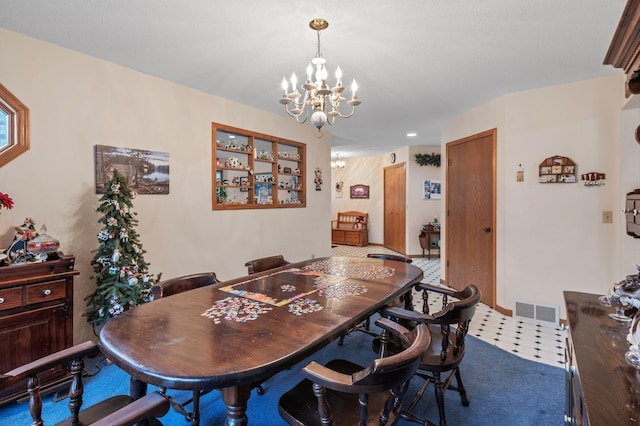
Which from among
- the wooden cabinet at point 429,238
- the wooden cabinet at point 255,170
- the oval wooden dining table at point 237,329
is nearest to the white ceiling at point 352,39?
the wooden cabinet at point 255,170

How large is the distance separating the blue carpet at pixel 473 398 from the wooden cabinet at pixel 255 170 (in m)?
2.06

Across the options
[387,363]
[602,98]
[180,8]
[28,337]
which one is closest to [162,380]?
[387,363]

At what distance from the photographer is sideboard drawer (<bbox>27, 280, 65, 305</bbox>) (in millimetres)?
2012

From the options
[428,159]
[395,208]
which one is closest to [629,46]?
[428,159]

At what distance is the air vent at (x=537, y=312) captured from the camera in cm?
335

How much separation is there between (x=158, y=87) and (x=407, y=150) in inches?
210

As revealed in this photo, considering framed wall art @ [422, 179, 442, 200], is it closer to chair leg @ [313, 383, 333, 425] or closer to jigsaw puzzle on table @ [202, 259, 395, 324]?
jigsaw puzzle on table @ [202, 259, 395, 324]

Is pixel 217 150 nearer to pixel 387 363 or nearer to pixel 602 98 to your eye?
pixel 387 363

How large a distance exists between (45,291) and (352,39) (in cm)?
278

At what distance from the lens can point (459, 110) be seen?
420 cm

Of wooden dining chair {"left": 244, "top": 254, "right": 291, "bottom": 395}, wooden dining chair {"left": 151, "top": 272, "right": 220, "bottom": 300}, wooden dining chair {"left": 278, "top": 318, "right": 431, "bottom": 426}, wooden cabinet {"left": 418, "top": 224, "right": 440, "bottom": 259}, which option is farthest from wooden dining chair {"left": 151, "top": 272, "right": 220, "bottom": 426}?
wooden cabinet {"left": 418, "top": 224, "right": 440, "bottom": 259}

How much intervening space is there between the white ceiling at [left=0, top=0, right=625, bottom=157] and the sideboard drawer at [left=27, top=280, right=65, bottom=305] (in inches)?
70.4

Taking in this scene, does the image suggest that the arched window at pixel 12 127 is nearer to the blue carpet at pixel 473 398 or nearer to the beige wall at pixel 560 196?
the blue carpet at pixel 473 398

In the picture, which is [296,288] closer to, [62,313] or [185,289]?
[185,289]
